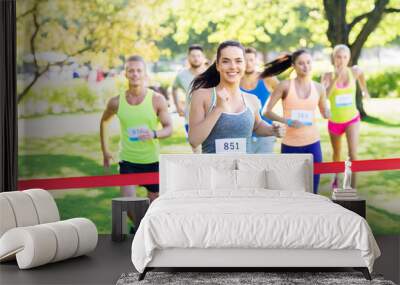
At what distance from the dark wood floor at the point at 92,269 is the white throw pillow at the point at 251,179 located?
130cm

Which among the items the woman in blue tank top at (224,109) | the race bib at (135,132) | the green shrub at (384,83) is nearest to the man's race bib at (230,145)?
the woman in blue tank top at (224,109)

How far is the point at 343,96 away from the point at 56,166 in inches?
132

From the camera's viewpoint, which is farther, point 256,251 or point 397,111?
point 397,111

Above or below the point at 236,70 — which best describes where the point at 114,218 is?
below

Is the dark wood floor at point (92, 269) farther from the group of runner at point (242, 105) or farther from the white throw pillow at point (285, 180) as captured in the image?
the group of runner at point (242, 105)

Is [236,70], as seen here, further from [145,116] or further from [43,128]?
[43,128]

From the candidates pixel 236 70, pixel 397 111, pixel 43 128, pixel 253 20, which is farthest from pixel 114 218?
pixel 397 111

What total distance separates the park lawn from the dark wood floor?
3.34 ft

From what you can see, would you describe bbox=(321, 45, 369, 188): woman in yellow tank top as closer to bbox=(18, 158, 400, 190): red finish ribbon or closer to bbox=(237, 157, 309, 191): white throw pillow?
bbox=(18, 158, 400, 190): red finish ribbon

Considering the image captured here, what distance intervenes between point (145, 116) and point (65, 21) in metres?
1.40

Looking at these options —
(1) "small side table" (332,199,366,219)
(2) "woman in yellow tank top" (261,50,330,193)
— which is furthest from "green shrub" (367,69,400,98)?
(1) "small side table" (332,199,366,219)

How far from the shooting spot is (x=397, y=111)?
8586mm

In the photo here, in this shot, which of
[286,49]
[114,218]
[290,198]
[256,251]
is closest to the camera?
[256,251]

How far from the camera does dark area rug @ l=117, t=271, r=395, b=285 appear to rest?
5824 mm
